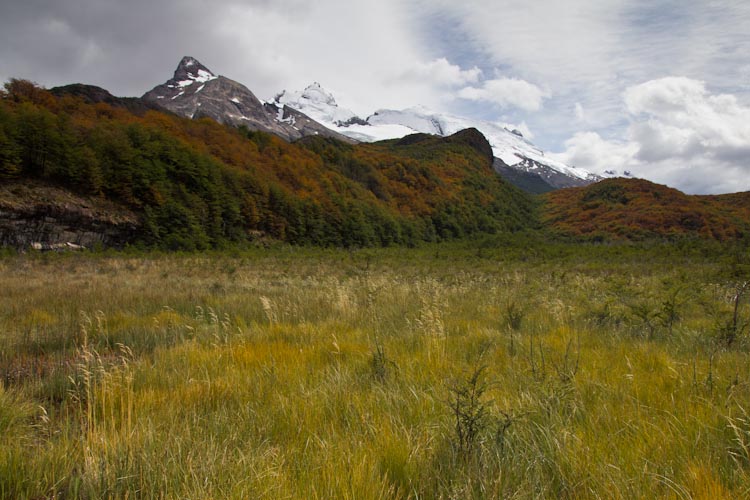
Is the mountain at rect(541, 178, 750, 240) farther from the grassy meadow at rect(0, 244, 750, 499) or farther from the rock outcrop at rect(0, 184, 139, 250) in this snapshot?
the rock outcrop at rect(0, 184, 139, 250)

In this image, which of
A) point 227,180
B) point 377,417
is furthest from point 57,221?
point 377,417

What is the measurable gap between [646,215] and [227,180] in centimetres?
5073

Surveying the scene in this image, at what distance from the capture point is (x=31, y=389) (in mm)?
2477

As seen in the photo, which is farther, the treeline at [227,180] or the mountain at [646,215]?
the mountain at [646,215]

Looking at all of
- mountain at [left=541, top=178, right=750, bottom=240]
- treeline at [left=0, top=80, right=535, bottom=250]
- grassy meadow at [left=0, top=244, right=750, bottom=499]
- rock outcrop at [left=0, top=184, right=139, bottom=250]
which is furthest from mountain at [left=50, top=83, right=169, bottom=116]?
grassy meadow at [left=0, top=244, right=750, bottom=499]

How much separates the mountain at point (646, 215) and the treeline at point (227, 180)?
34.6 ft

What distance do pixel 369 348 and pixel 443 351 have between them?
0.72 m

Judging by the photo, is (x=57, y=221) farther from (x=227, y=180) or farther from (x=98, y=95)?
(x=98, y=95)

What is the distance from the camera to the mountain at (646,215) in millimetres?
38000

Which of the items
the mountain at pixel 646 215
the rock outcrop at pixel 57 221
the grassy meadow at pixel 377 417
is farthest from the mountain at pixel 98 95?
the grassy meadow at pixel 377 417

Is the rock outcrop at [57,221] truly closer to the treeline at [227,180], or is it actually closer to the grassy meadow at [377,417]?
the treeline at [227,180]

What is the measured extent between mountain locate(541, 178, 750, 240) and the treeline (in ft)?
34.6

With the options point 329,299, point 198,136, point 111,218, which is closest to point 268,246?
point 111,218

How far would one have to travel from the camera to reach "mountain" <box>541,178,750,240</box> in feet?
125
